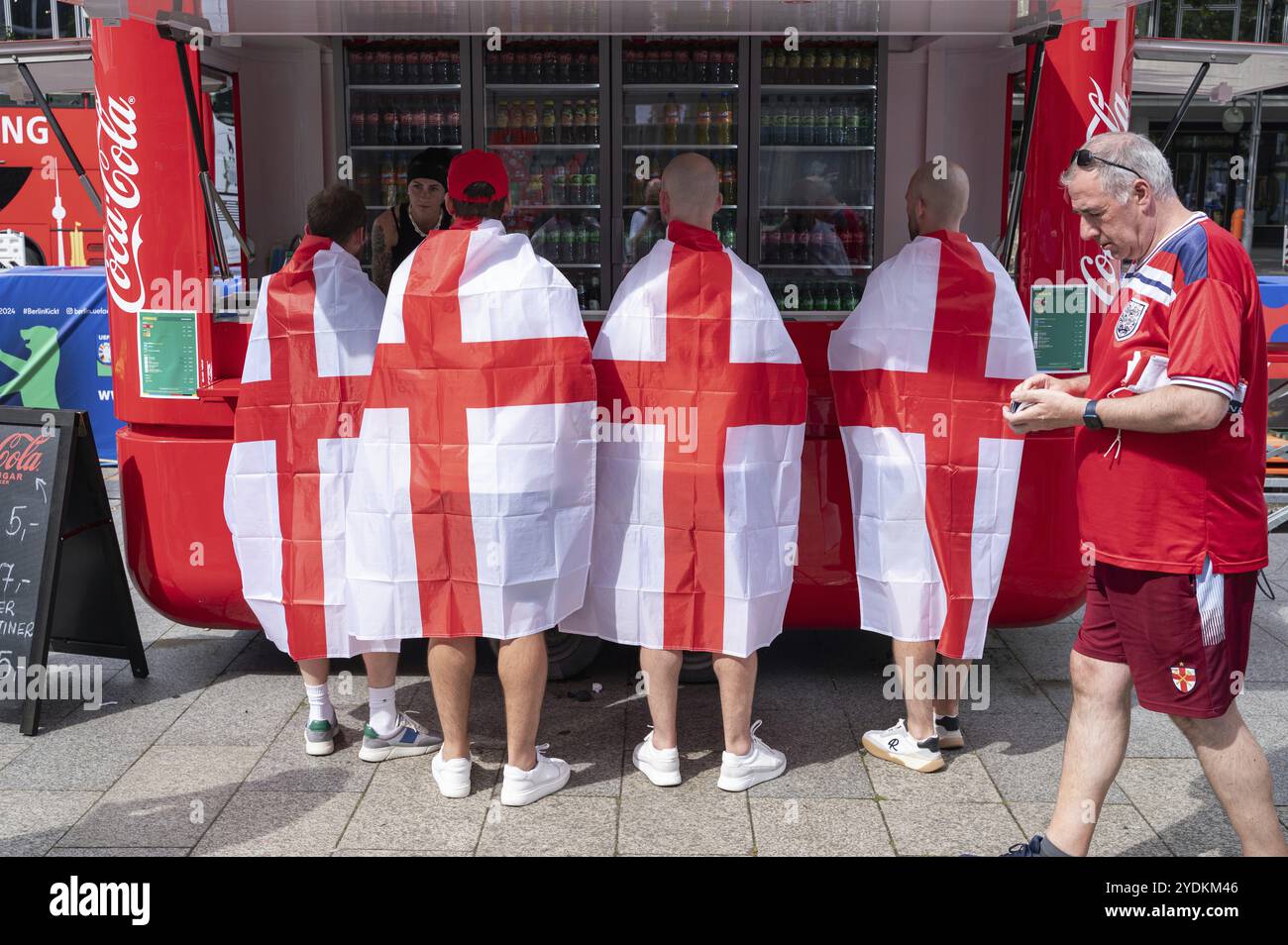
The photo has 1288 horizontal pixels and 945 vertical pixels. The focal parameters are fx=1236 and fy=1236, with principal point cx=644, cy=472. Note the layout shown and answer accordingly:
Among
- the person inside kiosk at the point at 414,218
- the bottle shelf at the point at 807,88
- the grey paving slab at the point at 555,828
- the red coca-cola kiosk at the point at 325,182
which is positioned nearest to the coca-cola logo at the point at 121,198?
the red coca-cola kiosk at the point at 325,182

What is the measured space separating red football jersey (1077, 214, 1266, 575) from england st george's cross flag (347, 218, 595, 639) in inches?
54.5

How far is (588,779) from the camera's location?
361cm

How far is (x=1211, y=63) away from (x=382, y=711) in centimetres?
396

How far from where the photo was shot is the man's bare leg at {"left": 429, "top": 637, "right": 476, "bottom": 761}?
3461 millimetres

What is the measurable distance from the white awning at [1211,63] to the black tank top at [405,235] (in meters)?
2.92

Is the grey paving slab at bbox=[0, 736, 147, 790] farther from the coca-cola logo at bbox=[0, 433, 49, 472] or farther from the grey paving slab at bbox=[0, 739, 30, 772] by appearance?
the coca-cola logo at bbox=[0, 433, 49, 472]

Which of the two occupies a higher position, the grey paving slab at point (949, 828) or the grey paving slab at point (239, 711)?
the grey paving slab at point (949, 828)

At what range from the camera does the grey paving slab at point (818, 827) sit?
10.4 ft

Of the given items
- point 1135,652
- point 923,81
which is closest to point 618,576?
point 1135,652

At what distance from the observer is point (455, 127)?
6695 millimetres

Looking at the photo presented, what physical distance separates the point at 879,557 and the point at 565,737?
114 centimetres

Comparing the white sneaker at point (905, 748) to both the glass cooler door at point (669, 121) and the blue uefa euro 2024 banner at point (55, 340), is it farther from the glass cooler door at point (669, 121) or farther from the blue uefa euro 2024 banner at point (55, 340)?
the blue uefa euro 2024 banner at point (55, 340)

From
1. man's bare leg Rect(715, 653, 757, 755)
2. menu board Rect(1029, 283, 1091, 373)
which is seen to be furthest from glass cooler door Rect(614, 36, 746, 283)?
man's bare leg Rect(715, 653, 757, 755)

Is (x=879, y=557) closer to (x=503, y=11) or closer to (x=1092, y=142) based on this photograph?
(x=1092, y=142)
